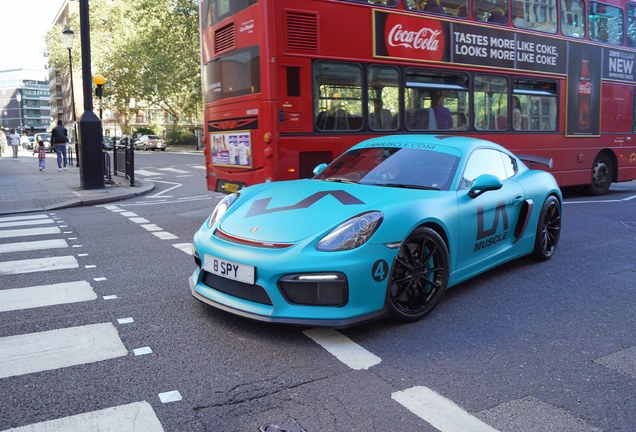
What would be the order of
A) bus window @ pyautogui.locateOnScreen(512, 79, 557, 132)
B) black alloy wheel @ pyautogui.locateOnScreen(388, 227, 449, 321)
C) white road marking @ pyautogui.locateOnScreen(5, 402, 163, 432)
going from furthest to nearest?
bus window @ pyautogui.locateOnScreen(512, 79, 557, 132) → black alloy wheel @ pyautogui.locateOnScreen(388, 227, 449, 321) → white road marking @ pyautogui.locateOnScreen(5, 402, 163, 432)

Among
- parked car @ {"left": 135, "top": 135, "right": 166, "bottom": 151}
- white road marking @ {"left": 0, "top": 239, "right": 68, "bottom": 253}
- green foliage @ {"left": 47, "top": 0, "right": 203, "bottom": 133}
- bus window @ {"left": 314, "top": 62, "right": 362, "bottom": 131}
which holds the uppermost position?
green foliage @ {"left": 47, "top": 0, "right": 203, "bottom": 133}

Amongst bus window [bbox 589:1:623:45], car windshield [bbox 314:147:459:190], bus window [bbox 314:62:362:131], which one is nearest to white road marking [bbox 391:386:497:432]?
car windshield [bbox 314:147:459:190]

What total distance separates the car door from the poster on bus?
153 inches

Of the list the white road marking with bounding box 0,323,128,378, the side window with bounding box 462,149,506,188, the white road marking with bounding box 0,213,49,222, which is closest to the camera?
the white road marking with bounding box 0,323,128,378

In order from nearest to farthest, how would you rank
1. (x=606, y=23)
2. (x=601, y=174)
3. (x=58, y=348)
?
(x=58, y=348)
(x=606, y=23)
(x=601, y=174)

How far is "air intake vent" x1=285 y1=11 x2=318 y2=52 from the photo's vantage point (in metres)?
7.59

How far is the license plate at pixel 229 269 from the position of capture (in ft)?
12.3

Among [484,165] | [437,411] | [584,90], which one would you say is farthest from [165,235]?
[584,90]

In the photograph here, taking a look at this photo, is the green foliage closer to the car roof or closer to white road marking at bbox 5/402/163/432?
the car roof

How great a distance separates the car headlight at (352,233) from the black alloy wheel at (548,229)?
2844 mm

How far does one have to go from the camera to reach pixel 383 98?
857 cm

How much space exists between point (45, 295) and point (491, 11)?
863cm

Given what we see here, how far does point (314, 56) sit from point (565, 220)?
16.0 feet

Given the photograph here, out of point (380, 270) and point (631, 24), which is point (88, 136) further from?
point (631, 24)
